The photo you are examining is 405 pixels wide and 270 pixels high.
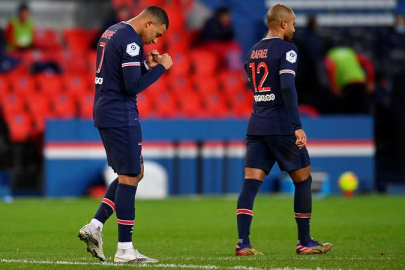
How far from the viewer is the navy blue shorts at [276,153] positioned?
8594 mm

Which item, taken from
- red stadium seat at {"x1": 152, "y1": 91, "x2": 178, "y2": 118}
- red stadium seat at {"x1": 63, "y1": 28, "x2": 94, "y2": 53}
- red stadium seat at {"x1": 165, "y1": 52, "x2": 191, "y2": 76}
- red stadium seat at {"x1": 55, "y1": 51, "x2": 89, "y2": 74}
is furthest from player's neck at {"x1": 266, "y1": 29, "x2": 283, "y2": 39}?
red stadium seat at {"x1": 63, "y1": 28, "x2": 94, "y2": 53}

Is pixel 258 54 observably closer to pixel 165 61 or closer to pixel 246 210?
pixel 165 61

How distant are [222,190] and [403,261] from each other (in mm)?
10153

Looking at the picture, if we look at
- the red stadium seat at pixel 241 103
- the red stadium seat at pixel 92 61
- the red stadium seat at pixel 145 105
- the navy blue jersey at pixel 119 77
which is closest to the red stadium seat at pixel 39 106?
the red stadium seat at pixel 92 61

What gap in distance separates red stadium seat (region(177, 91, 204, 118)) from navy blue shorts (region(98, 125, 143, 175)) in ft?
35.6

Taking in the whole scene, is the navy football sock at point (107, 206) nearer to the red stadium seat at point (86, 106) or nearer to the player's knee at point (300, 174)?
the player's knee at point (300, 174)

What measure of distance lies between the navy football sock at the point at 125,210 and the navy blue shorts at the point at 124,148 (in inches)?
5.6

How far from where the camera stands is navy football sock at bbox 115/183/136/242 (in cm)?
782

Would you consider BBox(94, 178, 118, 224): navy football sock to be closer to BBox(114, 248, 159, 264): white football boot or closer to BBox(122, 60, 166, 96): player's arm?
BBox(114, 248, 159, 264): white football boot

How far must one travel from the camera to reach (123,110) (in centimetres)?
789

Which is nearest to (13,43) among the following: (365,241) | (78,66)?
(78,66)

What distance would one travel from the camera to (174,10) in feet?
68.6

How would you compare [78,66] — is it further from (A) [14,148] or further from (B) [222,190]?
(B) [222,190]

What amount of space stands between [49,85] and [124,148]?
1099 centimetres
